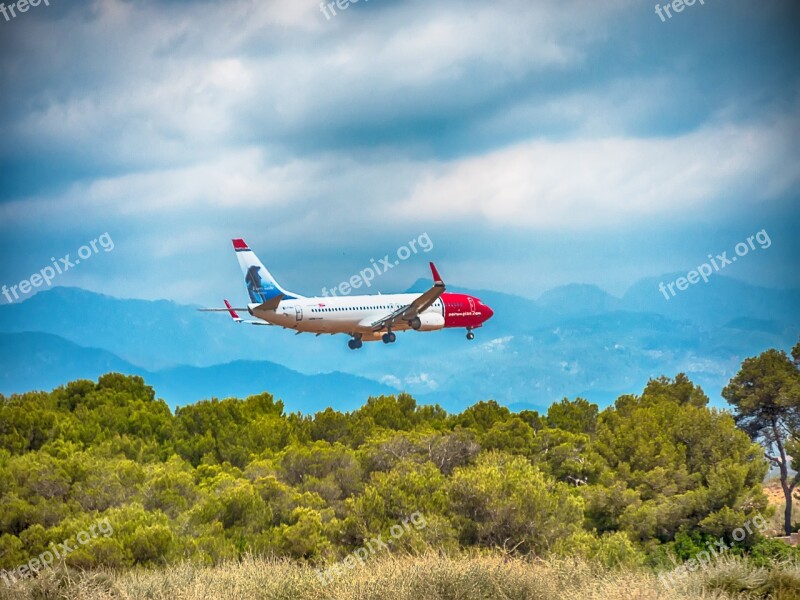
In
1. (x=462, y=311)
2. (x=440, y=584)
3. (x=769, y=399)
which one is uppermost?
(x=462, y=311)

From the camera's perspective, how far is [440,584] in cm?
2845

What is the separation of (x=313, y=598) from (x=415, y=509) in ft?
64.1

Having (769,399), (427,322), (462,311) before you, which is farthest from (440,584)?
(769,399)

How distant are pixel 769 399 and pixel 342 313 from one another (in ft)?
122

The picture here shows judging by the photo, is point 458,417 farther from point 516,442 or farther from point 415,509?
point 415,509

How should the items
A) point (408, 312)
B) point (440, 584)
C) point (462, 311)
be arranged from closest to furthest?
point (440, 584) < point (408, 312) < point (462, 311)

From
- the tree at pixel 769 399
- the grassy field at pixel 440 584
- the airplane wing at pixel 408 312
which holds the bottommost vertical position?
the grassy field at pixel 440 584

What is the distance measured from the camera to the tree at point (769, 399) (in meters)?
94.1

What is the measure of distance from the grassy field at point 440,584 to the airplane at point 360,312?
137 feet

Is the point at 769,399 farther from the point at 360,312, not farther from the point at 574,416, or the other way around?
the point at 360,312

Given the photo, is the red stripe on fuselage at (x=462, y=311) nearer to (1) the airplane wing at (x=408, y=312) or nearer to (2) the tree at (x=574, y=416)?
(1) the airplane wing at (x=408, y=312)

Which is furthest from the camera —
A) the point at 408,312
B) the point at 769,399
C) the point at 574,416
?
the point at 769,399

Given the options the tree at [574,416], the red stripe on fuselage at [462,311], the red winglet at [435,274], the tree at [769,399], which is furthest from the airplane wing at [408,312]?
the tree at [769,399]

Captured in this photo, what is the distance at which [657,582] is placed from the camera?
28.9 metres
